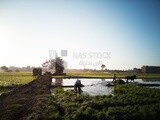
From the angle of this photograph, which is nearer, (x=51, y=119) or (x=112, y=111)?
(x=51, y=119)

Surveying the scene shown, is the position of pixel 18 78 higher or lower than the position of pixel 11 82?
higher

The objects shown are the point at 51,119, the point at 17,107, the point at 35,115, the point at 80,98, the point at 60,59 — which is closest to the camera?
the point at 51,119

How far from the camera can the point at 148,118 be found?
1478 cm

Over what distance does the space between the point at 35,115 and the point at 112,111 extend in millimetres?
5110

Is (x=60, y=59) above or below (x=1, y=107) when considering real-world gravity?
above

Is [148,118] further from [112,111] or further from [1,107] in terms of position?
[1,107]

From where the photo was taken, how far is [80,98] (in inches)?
890

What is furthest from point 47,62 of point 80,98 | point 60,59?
point 80,98

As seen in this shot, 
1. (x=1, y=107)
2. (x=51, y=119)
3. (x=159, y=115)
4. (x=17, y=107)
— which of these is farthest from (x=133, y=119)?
(x=1, y=107)

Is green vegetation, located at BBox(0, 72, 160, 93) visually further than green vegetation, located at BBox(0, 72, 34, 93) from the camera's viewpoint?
Yes

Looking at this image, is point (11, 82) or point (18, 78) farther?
point (18, 78)

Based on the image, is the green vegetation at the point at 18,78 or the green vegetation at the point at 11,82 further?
the green vegetation at the point at 18,78

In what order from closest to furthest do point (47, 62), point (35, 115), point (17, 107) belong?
point (35, 115) → point (17, 107) → point (47, 62)

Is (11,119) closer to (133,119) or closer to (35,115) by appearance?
(35,115)
